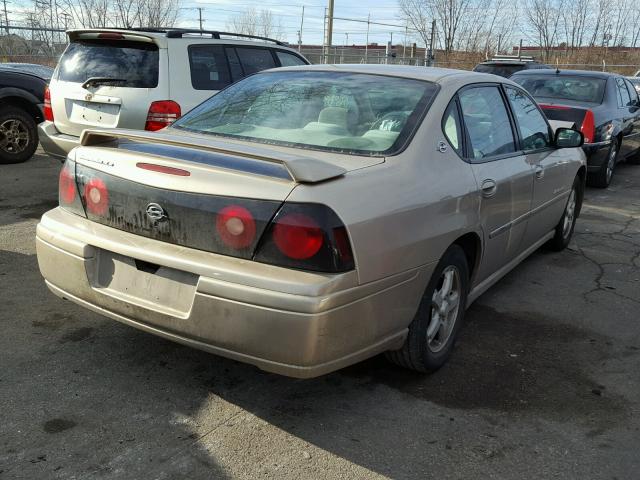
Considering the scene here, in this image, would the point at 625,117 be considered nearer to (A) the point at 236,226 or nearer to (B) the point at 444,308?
(B) the point at 444,308

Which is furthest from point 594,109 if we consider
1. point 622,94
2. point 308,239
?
point 308,239

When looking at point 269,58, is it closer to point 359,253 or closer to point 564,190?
point 564,190

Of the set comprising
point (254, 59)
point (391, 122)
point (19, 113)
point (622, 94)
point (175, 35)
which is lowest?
point (19, 113)

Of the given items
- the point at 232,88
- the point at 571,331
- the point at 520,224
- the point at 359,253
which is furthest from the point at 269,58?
the point at 359,253

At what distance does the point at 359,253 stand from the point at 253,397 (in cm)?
101

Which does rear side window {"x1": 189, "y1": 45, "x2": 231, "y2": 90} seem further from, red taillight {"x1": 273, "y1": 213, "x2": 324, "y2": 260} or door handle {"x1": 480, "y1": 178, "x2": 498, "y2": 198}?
red taillight {"x1": 273, "y1": 213, "x2": 324, "y2": 260}

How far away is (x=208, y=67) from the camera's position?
6.57 metres

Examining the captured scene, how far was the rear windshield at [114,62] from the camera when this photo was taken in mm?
6051

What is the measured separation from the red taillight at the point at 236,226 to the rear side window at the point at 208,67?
4155mm

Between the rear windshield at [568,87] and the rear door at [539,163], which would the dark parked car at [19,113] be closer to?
the rear door at [539,163]

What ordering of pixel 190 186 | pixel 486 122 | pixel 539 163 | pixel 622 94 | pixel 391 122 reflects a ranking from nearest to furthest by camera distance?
pixel 190 186, pixel 391 122, pixel 486 122, pixel 539 163, pixel 622 94

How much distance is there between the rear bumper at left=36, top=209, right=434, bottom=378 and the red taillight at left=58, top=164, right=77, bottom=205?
0.89 ft

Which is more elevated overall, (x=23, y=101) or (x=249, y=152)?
(x=249, y=152)

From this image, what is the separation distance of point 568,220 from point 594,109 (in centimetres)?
343
